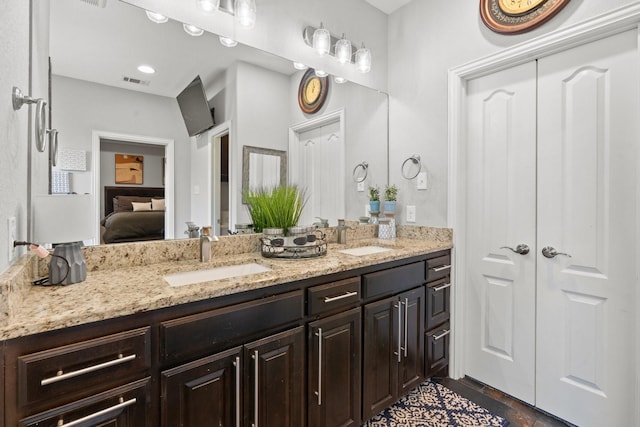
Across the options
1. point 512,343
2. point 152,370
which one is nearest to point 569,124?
point 512,343

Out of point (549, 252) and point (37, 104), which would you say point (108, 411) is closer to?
point (37, 104)

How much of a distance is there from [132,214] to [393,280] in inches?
54.3

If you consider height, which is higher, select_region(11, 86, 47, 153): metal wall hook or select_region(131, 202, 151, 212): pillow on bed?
select_region(11, 86, 47, 153): metal wall hook

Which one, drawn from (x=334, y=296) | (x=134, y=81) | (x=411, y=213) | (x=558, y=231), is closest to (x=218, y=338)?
(x=334, y=296)

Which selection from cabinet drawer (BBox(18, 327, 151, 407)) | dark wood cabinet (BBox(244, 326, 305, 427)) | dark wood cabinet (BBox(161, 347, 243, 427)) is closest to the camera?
cabinet drawer (BBox(18, 327, 151, 407))

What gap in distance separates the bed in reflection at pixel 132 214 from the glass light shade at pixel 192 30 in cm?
84

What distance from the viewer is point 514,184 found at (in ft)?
6.43

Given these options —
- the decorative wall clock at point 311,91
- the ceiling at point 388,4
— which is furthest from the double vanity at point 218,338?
the ceiling at point 388,4

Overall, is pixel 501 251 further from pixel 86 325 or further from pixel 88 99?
pixel 88 99

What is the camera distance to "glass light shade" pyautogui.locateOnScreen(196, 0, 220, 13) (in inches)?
63.5

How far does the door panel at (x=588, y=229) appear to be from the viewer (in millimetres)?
1565

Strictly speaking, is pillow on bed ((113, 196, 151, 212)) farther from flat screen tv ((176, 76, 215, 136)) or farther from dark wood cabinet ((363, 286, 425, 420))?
dark wood cabinet ((363, 286, 425, 420))

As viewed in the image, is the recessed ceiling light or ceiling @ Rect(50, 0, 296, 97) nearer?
ceiling @ Rect(50, 0, 296, 97)

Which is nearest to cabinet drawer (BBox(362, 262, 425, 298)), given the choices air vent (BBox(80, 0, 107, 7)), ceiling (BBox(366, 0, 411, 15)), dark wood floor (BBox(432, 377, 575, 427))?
dark wood floor (BBox(432, 377, 575, 427))
